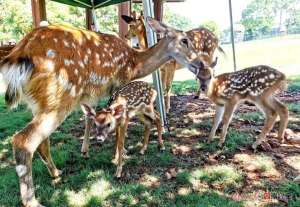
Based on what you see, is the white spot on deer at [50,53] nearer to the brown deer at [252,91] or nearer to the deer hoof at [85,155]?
the deer hoof at [85,155]

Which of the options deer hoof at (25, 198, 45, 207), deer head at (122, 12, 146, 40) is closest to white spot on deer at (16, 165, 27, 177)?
deer hoof at (25, 198, 45, 207)

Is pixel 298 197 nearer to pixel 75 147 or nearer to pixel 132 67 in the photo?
pixel 132 67

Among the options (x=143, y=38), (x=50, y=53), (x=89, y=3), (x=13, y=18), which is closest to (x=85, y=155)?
(x=50, y=53)

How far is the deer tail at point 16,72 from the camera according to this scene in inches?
139

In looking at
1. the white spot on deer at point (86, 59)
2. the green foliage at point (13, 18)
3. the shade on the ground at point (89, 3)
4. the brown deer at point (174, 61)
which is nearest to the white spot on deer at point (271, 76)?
the brown deer at point (174, 61)

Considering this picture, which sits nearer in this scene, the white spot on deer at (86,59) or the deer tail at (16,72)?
the deer tail at (16,72)

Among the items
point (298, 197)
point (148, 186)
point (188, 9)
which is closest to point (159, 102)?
point (148, 186)

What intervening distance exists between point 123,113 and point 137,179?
687 millimetres

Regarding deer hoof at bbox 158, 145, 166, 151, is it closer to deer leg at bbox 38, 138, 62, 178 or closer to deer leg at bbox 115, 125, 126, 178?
deer leg at bbox 115, 125, 126, 178

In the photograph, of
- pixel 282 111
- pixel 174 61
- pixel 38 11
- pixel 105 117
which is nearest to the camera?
pixel 105 117

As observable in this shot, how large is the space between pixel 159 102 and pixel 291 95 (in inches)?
122

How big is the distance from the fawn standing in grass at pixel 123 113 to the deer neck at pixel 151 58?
0.59 ft

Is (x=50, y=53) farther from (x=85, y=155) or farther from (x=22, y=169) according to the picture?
(x=85, y=155)

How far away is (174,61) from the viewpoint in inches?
262
